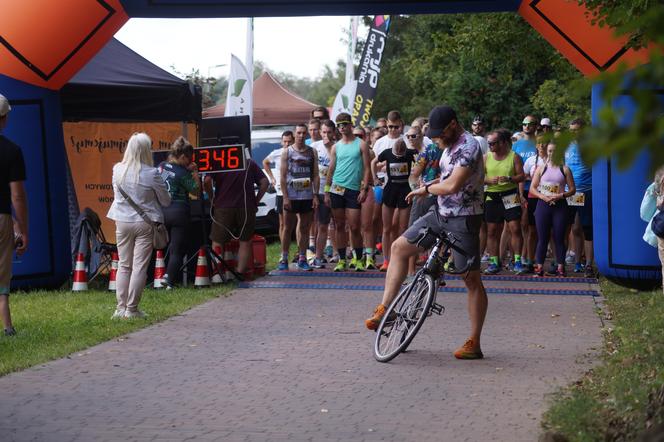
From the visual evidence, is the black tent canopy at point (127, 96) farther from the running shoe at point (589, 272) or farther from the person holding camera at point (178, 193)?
the running shoe at point (589, 272)

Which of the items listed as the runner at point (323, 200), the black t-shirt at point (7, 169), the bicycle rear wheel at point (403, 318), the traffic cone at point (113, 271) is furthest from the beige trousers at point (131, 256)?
the runner at point (323, 200)

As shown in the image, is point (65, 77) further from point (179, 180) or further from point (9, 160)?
point (9, 160)

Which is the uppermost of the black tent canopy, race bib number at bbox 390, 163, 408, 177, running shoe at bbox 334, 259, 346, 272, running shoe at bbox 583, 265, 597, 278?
the black tent canopy

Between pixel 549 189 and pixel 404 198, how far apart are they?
1949 mm

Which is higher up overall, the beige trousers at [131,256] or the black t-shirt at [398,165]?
the black t-shirt at [398,165]

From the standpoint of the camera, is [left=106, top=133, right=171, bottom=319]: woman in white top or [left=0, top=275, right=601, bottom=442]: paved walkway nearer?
[left=0, top=275, right=601, bottom=442]: paved walkway

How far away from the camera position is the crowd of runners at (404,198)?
1491 centimetres

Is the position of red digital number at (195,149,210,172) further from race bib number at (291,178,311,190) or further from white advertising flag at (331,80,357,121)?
white advertising flag at (331,80,357,121)

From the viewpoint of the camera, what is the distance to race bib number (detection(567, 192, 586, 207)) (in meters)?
15.1

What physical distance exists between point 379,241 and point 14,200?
10785 mm

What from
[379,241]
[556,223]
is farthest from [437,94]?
[556,223]

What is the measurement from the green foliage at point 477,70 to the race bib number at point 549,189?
1406 mm

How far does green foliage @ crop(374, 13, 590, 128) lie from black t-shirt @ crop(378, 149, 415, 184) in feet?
7.80

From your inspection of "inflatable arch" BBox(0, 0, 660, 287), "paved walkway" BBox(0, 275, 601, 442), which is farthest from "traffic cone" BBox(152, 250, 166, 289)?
"paved walkway" BBox(0, 275, 601, 442)
